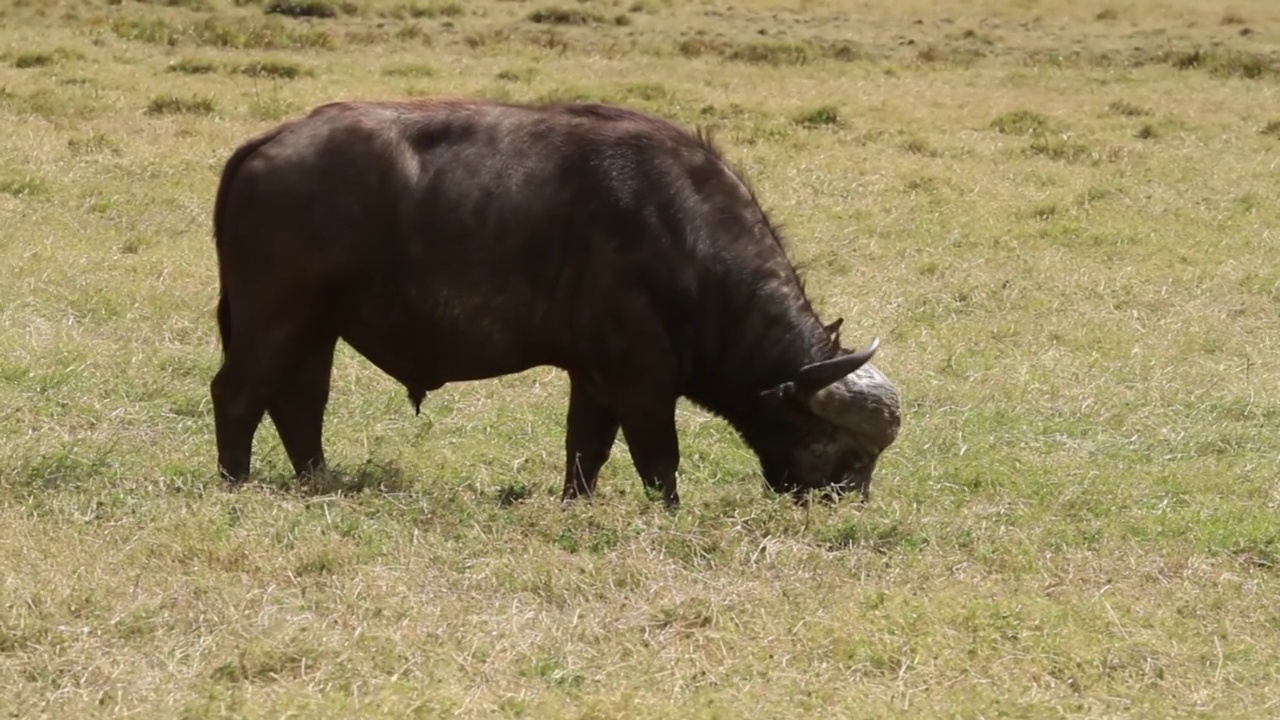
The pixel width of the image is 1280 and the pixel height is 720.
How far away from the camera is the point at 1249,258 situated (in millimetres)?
11461

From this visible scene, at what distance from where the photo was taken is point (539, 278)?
6.70 metres

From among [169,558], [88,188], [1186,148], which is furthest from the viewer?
[1186,148]

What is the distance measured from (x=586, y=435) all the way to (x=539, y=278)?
710 mm

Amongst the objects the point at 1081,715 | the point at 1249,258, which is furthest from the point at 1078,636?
the point at 1249,258

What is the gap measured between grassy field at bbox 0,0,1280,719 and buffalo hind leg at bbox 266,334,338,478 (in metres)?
0.18

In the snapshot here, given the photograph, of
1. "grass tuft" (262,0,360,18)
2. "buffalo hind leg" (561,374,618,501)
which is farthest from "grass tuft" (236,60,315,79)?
"buffalo hind leg" (561,374,618,501)

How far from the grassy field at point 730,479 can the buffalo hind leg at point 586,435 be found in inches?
5.5

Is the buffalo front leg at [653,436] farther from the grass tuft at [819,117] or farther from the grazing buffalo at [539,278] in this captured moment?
the grass tuft at [819,117]

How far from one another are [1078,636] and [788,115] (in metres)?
→ 10.9

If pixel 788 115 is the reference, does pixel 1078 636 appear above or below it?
above

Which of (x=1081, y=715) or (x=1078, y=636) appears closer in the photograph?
(x=1081, y=715)

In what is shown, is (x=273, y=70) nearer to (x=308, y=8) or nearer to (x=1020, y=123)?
(x=308, y=8)

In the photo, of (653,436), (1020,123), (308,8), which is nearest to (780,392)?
(653,436)

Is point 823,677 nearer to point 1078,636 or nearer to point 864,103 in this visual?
point 1078,636
